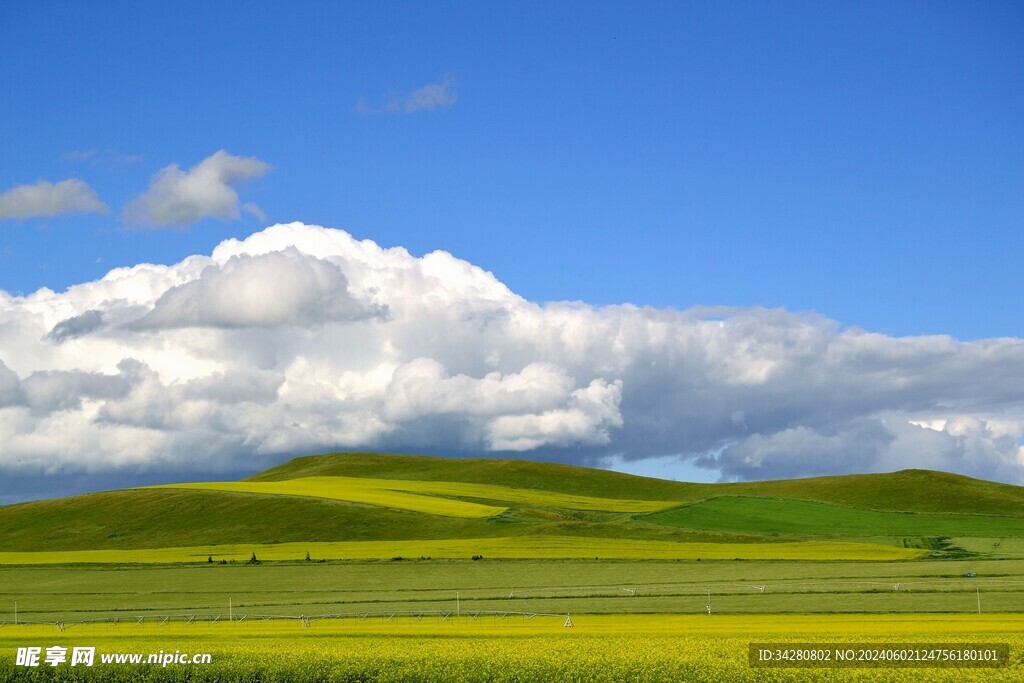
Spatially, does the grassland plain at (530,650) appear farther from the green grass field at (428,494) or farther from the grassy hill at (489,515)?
the green grass field at (428,494)

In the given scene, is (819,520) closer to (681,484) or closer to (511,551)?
(511,551)

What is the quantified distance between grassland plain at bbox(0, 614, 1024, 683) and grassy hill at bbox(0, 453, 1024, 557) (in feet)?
141

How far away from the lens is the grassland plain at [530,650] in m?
25.4

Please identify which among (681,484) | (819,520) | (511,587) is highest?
(681,484)

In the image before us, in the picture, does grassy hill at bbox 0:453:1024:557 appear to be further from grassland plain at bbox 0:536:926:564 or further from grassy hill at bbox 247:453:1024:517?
grassland plain at bbox 0:536:926:564

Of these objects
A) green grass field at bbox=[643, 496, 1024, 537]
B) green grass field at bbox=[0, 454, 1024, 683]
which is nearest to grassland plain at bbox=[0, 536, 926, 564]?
green grass field at bbox=[0, 454, 1024, 683]

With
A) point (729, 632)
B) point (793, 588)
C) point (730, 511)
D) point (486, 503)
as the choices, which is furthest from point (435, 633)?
point (486, 503)

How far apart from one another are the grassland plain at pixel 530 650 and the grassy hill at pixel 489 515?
4298cm

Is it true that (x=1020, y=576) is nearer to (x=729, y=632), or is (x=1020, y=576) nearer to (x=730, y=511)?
(x=729, y=632)

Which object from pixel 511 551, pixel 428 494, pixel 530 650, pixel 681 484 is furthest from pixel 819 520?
pixel 530 650

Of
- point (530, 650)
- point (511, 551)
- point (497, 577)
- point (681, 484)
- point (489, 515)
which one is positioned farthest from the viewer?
point (681, 484)

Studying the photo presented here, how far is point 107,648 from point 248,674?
717 centimetres

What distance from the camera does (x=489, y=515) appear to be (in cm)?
10331

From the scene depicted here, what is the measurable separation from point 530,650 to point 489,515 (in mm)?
75335
